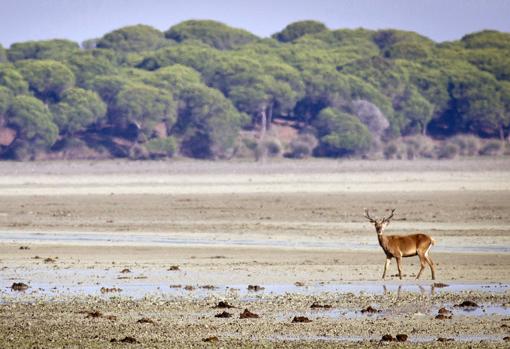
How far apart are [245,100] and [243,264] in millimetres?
61923

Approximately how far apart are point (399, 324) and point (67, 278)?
24.0ft

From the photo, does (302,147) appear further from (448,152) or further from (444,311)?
(444,311)

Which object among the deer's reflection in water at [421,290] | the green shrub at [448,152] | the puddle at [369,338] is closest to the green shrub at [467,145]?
Answer: the green shrub at [448,152]

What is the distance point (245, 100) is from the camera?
8488 cm

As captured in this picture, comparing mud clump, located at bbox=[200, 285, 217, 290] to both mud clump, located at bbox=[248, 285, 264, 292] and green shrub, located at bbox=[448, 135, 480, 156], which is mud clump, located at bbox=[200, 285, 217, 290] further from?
green shrub, located at bbox=[448, 135, 480, 156]

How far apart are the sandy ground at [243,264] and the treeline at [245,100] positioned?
26.2 meters

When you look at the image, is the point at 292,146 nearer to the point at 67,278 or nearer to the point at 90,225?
the point at 90,225

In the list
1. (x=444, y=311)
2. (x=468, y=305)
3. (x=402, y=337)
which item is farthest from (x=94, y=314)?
(x=468, y=305)

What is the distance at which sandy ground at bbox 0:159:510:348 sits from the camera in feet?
50.6

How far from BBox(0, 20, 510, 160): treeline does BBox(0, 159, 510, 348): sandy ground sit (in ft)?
86.1

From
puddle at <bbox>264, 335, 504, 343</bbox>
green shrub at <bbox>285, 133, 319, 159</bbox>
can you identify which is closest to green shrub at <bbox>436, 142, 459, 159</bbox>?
green shrub at <bbox>285, 133, 319, 159</bbox>

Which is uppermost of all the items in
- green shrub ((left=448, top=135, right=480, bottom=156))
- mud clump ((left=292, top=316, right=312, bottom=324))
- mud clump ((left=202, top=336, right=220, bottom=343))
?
green shrub ((left=448, top=135, right=480, bottom=156))

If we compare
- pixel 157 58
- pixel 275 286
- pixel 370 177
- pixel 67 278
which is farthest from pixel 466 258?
pixel 157 58

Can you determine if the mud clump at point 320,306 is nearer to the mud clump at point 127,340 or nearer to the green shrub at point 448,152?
the mud clump at point 127,340
